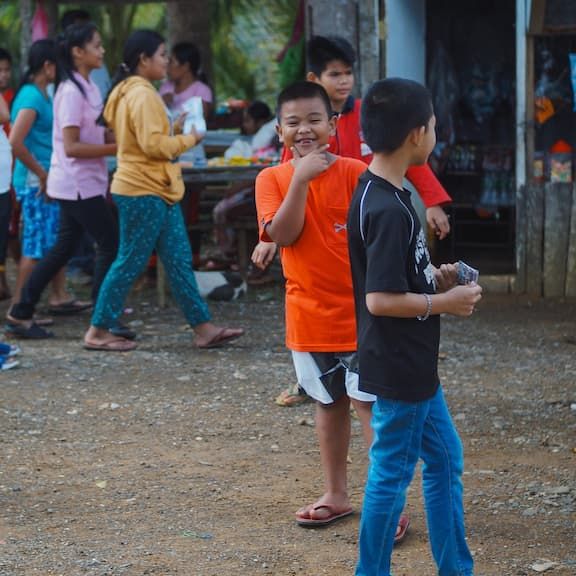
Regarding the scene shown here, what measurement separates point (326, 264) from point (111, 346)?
337 cm

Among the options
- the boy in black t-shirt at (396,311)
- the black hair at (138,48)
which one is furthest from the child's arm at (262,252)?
the black hair at (138,48)

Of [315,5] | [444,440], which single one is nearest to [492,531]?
[444,440]

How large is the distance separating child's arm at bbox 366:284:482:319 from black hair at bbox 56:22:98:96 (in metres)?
4.41

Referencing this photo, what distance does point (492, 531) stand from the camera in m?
4.10

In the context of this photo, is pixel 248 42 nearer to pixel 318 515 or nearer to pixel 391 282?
pixel 318 515

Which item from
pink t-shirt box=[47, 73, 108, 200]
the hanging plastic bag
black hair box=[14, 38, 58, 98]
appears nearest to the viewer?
pink t-shirt box=[47, 73, 108, 200]

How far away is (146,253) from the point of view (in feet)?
22.4

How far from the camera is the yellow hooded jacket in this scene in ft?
21.6

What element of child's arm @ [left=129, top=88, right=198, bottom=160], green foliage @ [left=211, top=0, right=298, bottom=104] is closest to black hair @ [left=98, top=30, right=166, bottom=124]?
child's arm @ [left=129, top=88, right=198, bottom=160]

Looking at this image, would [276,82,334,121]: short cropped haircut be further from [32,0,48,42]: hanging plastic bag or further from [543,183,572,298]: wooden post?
[32,0,48,42]: hanging plastic bag

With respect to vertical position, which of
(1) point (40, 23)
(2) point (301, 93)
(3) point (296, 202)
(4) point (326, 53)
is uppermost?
(1) point (40, 23)

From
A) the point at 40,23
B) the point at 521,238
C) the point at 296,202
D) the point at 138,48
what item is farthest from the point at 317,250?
the point at 40,23

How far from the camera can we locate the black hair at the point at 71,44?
7133 mm

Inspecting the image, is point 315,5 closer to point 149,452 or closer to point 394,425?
point 149,452
